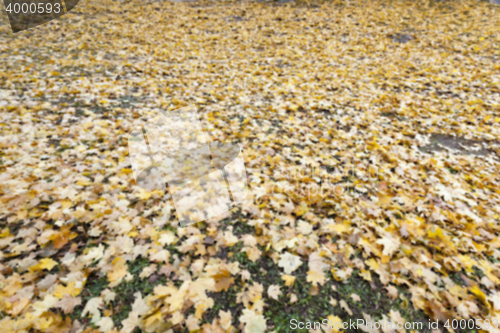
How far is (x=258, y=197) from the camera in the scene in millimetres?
3055

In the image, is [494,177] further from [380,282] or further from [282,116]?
[282,116]

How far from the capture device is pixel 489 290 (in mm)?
2230

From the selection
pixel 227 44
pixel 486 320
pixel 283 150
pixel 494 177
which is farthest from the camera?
pixel 227 44

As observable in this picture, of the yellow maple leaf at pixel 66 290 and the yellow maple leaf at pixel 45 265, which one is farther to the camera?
the yellow maple leaf at pixel 45 265

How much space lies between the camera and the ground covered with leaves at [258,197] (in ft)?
6.73

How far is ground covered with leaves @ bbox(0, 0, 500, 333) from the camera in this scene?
205 cm

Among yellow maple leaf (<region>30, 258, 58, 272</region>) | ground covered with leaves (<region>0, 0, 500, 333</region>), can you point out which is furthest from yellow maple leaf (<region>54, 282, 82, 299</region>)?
yellow maple leaf (<region>30, 258, 58, 272</region>)

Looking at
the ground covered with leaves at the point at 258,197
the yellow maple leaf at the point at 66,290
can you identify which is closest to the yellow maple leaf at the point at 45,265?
the ground covered with leaves at the point at 258,197

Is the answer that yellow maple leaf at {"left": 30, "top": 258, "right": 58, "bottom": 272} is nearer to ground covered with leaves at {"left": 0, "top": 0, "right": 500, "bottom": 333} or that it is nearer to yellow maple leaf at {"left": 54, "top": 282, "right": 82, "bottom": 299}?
ground covered with leaves at {"left": 0, "top": 0, "right": 500, "bottom": 333}

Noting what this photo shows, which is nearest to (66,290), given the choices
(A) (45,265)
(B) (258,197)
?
(A) (45,265)

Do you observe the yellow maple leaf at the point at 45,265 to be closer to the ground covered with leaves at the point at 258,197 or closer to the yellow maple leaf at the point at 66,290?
the ground covered with leaves at the point at 258,197

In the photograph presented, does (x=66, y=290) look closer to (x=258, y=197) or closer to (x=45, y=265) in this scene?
(x=45, y=265)

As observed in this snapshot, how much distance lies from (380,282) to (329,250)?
511mm

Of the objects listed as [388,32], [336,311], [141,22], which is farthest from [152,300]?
[388,32]
